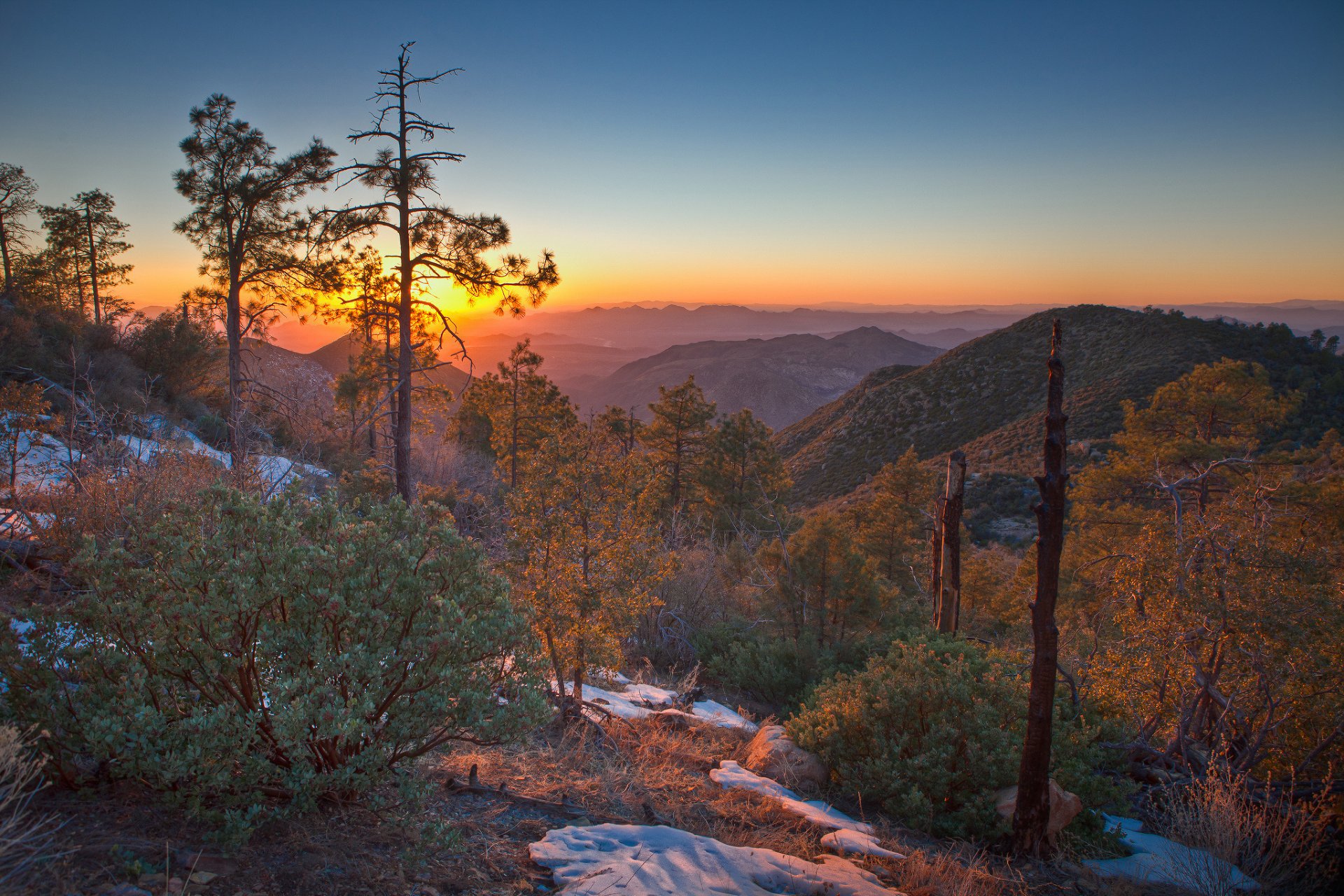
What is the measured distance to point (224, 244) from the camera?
47.9 feet

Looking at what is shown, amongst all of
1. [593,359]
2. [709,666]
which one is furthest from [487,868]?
[593,359]

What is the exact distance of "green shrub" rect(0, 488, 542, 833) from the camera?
2.76m

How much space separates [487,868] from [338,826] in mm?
792

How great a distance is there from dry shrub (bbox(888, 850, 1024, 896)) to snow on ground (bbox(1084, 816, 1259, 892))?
47.2 inches

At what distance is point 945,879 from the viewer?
451cm

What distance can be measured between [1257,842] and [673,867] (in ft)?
18.0

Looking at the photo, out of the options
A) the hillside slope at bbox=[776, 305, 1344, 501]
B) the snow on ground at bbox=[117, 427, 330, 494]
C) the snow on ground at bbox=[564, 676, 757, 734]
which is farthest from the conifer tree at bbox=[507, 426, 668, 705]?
the hillside slope at bbox=[776, 305, 1344, 501]

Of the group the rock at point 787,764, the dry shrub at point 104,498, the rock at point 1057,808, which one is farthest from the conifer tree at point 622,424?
the rock at point 1057,808

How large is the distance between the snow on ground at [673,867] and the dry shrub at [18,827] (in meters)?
2.14

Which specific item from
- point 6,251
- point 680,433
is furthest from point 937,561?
point 6,251

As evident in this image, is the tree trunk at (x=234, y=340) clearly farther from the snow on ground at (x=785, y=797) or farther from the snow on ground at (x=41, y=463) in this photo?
the snow on ground at (x=785, y=797)

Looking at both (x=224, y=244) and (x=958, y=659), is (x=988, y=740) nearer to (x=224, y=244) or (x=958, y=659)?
(x=958, y=659)

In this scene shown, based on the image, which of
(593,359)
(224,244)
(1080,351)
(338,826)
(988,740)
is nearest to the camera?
(338,826)

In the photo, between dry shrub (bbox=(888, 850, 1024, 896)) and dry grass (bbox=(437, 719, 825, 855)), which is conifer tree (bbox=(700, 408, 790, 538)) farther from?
dry shrub (bbox=(888, 850, 1024, 896))
